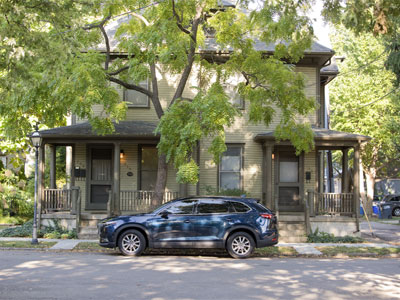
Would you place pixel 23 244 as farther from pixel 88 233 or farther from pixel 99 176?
pixel 99 176

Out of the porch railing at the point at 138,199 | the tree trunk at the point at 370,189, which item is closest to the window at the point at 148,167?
the porch railing at the point at 138,199

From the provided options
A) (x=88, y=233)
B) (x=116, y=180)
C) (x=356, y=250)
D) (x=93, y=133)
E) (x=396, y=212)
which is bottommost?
(x=356, y=250)

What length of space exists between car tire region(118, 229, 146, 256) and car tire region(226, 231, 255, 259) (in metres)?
2.38

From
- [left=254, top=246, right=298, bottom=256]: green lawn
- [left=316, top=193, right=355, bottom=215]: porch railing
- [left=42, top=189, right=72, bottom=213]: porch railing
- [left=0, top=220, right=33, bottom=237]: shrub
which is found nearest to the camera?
[left=254, top=246, right=298, bottom=256]: green lawn

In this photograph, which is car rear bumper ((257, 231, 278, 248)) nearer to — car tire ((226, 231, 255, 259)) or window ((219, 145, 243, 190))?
car tire ((226, 231, 255, 259))

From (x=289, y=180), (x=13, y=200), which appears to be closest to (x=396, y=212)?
(x=289, y=180)

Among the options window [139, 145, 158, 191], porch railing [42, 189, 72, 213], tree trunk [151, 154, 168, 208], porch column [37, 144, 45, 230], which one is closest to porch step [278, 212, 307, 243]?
tree trunk [151, 154, 168, 208]

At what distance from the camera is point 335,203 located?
20344mm

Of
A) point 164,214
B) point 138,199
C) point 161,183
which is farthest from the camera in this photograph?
point 138,199

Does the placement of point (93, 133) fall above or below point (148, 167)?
above

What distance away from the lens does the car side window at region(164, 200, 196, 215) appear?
1480 centimetres

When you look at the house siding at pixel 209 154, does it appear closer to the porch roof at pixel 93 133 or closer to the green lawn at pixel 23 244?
the porch roof at pixel 93 133

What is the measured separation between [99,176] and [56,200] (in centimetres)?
223

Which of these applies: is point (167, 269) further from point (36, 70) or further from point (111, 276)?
point (36, 70)
